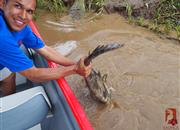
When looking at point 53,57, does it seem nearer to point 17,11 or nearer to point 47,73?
point 47,73

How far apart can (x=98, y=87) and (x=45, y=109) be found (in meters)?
1.02

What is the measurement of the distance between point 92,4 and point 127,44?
1264mm

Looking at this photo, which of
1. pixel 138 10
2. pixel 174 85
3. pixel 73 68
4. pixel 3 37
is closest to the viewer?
pixel 3 37

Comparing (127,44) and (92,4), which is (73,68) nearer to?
(127,44)

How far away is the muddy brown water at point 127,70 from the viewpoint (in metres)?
3.10

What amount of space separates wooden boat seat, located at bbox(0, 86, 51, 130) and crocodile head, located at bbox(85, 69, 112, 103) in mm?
911

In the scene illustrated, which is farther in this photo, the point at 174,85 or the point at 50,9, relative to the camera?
the point at 50,9

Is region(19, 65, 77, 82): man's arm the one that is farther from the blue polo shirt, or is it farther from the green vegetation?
the green vegetation

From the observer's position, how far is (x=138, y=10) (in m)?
5.05

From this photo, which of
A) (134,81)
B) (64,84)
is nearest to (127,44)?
(134,81)

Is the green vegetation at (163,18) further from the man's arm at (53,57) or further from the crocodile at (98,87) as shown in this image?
the man's arm at (53,57)

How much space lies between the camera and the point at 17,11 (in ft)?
6.52

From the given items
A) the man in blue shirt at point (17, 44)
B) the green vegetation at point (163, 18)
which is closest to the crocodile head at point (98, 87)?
the man in blue shirt at point (17, 44)

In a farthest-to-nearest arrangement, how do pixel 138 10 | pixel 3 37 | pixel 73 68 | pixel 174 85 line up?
pixel 138 10 → pixel 174 85 → pixel 73 68 → pixel 3 37
